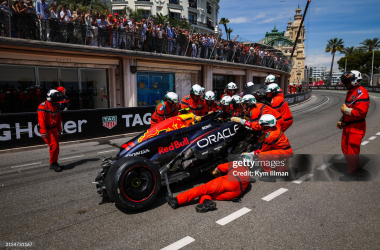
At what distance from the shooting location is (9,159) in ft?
24.3

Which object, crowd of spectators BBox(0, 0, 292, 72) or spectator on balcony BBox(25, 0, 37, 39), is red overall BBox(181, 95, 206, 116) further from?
spectator on balcony BBox(25, 0, 37, 39)

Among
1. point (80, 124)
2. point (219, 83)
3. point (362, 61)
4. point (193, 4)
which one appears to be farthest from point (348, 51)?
point (80, 124)

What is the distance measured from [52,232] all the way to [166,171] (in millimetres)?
1853

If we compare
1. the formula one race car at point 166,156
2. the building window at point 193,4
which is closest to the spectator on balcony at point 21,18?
the formula one race car at point 166,156

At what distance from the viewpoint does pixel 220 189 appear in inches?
166

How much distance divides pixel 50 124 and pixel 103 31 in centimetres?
914

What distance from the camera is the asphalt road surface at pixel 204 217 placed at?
3.17 meters

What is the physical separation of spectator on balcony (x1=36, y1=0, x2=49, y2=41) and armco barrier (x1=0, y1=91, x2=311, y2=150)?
4746mm

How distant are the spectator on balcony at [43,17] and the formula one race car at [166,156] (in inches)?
386

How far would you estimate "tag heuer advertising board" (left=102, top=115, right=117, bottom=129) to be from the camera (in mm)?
10461

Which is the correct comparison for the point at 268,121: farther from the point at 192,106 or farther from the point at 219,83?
the point at 219,83

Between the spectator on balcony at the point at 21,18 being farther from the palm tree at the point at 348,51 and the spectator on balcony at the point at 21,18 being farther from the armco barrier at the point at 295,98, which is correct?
the palm tree at the point at 348,51

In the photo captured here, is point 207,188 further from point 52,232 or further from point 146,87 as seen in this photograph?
point 146,87

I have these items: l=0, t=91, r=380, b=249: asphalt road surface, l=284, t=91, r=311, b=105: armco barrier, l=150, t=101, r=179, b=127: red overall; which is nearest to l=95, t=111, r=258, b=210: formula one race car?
l=0, t=91, r=380, b=249: asphalt road surface
